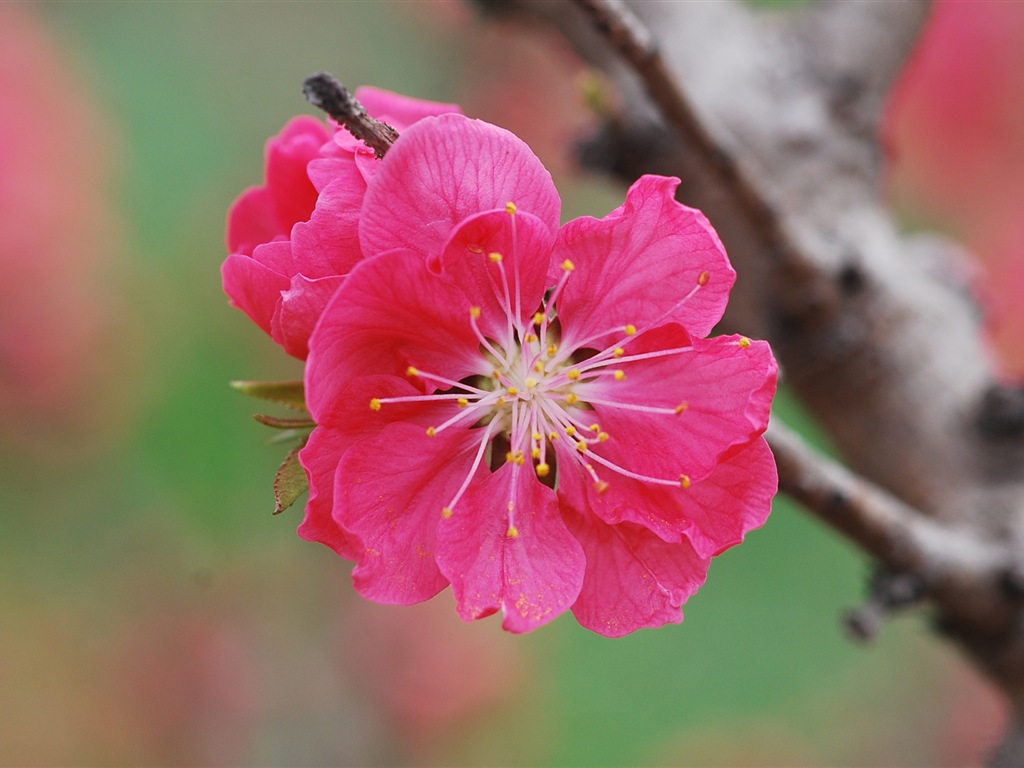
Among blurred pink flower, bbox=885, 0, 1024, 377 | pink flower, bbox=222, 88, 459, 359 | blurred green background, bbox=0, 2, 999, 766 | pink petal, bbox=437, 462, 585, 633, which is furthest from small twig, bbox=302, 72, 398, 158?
blurred pink flower, bbox=885, 0, 1024, 377

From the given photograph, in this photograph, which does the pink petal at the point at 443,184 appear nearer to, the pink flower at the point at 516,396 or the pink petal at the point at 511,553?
the pink flower at the point at 516,396

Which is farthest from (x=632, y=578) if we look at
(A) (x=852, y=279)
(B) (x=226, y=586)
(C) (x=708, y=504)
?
(B) (x=226, y=586)

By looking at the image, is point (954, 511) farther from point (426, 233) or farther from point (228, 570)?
point (228, 570)

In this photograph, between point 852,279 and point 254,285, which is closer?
point 254,285

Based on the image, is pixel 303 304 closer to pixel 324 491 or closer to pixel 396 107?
pixel 324 491

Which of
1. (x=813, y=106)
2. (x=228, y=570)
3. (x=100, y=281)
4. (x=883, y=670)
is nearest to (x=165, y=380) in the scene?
(x=100, y=281)

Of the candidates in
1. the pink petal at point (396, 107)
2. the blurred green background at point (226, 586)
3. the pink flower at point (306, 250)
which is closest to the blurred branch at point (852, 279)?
the pink petal at point (396, 107)

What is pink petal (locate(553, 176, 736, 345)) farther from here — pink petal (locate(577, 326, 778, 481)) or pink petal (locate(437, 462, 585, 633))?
pink petal (locate(437, 462, 585, 633))
